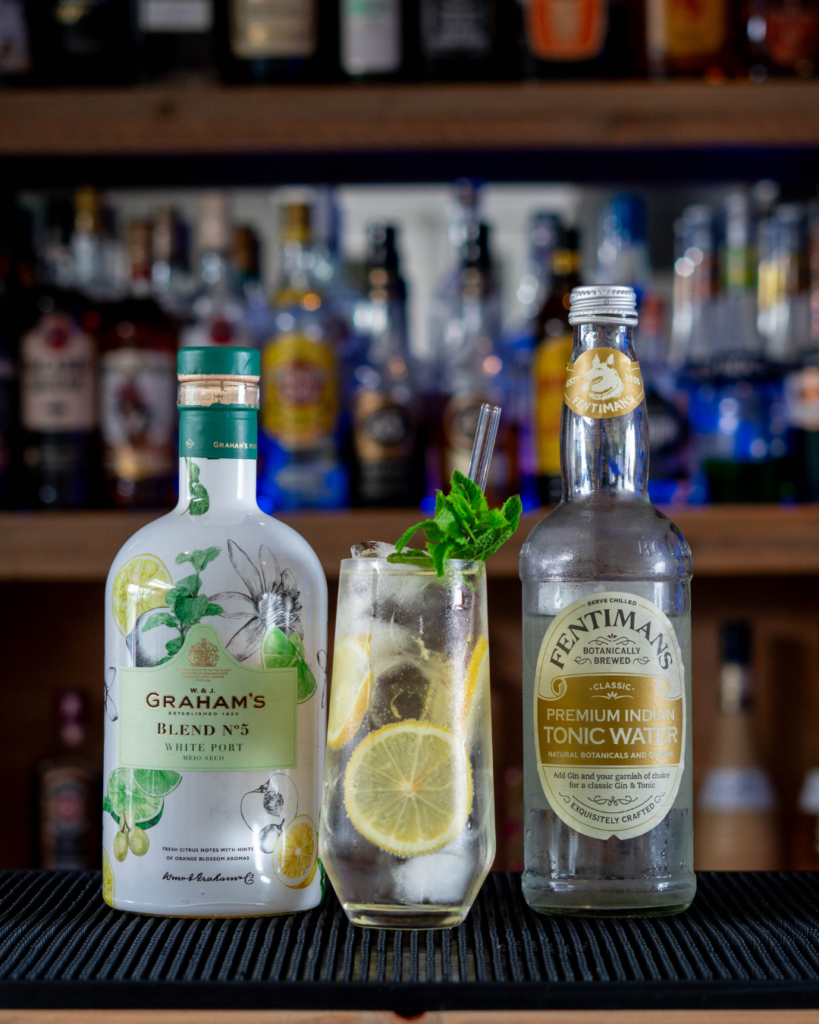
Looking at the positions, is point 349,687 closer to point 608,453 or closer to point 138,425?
point 608,453

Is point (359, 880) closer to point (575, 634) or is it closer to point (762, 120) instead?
point (575, 634)

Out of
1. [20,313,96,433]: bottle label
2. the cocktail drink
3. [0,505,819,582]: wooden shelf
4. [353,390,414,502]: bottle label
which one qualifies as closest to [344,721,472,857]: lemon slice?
the cocktail drink

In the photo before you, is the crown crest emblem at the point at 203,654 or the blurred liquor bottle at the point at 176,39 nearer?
the crown crest emblem at the point at 203,654

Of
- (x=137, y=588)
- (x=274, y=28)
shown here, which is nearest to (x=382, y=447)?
(x=274, y=28)

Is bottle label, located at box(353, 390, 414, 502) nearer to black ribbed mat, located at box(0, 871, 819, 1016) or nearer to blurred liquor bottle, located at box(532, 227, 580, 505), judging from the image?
blurred liquor bottle, located at box(532, 227, 580, 505)

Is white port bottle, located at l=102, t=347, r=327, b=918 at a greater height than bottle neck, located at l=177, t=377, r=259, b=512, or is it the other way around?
bottle neck, located at l=177, t=377, r=259, b=512

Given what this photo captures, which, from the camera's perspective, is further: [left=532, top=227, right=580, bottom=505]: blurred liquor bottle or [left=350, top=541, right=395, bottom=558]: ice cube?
[left=532, top=227, right=580, bottom=505]: blurred liquor bottle

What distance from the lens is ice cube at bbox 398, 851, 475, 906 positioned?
1.77ft

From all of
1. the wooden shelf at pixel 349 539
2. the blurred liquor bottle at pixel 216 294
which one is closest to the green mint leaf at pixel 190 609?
the wooden shelf at pixel 349 539

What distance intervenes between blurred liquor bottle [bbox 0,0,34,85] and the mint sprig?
3.10ft

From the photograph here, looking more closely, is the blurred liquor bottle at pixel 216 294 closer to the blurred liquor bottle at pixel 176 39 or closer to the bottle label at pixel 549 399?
the blurred liquor bottle at pixel 176 39

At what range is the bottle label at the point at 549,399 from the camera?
47.6 inches

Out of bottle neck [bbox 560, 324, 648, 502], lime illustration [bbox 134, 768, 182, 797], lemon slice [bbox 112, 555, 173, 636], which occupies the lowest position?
lime illustration [bbox 134, 768, 182, 797]

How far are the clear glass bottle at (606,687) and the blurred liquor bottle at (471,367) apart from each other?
1.98 feet
